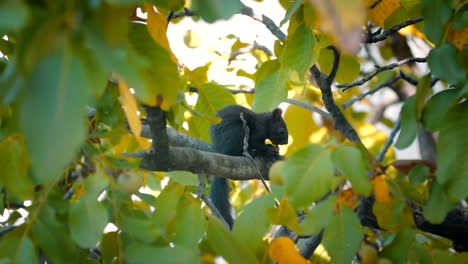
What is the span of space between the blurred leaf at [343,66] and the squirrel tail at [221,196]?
66.2 inches

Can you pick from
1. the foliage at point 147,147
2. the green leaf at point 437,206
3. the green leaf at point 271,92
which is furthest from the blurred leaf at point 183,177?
the green leaf at point 437,206

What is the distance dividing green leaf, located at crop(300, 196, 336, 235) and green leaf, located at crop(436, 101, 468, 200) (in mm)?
238

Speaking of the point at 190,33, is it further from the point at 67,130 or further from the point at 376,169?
the point at 67,130

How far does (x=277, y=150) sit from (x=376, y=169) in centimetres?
259

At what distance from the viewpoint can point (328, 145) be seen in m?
1.03

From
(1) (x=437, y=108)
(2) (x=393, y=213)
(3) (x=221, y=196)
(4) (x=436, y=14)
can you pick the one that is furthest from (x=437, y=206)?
(3) (x=221, y=196)

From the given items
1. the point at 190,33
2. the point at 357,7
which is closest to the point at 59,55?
the point at 357,7

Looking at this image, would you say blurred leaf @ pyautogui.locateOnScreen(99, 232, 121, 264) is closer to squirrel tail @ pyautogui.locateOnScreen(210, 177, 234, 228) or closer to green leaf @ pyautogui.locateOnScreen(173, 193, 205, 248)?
green leaf @ pyautogui.locateOnScreen(173, 193, 205, 248)

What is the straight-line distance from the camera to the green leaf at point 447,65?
1034mm

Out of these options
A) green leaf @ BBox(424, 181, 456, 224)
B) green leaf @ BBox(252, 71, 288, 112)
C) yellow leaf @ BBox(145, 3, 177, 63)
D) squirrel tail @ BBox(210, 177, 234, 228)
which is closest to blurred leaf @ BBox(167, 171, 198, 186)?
green leaf @ BBox(252, 71, 288, 112)

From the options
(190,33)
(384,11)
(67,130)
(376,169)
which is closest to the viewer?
(67,130)

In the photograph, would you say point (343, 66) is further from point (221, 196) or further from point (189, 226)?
point (221, 196)

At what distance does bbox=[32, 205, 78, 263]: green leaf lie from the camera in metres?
1.02

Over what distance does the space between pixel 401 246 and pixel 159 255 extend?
0.59 m
